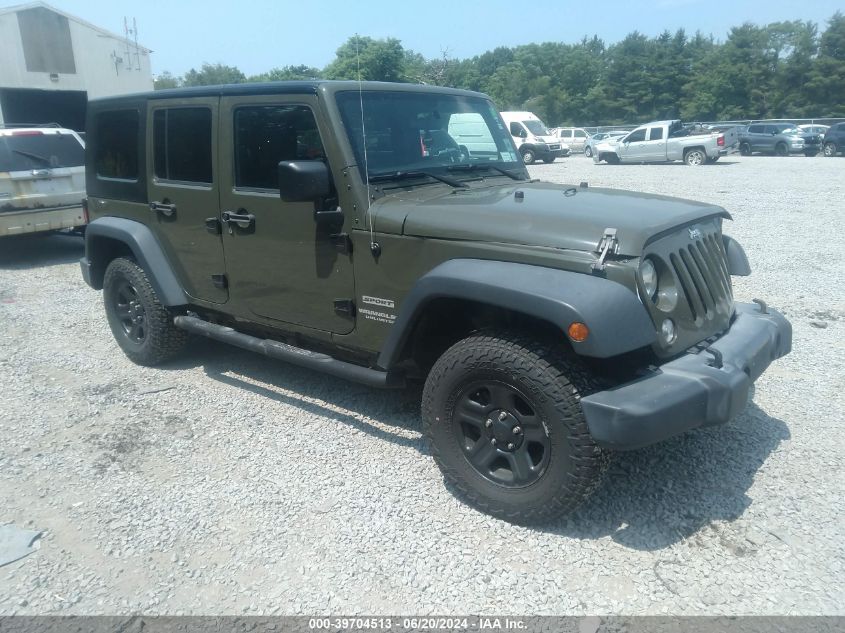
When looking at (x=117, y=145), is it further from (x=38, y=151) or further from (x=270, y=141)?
(x=38, y=151)

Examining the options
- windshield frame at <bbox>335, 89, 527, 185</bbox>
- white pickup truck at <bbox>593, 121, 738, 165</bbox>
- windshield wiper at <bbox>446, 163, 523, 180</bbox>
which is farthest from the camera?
white pickup truck at <bbox>593, 121, 738, 165</bbox>

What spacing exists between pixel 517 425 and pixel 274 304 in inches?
72.6

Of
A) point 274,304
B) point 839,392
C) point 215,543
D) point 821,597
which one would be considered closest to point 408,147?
point 274,304

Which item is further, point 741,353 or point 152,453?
point 152,453

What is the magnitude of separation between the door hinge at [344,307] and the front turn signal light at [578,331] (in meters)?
1.41

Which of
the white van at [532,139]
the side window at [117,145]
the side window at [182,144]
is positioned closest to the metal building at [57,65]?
the white van at [532,139]

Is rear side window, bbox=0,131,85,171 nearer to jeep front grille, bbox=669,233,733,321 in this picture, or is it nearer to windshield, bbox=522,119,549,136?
jeep front grille, bbox=669,233,733,321

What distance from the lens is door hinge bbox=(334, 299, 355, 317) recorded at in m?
3.86

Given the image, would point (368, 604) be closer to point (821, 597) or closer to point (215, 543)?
point (215, 543)

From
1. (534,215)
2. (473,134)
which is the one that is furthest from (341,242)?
(473,134)

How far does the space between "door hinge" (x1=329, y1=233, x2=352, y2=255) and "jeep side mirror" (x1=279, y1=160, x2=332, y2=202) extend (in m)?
0.25

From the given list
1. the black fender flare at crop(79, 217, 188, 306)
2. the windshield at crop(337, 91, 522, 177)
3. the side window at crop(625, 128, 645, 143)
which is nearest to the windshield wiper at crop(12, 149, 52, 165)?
the black fender flare at crop(79, 217, 188, 306)

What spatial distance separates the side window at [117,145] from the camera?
5207 millimetres

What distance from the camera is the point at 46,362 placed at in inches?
226
